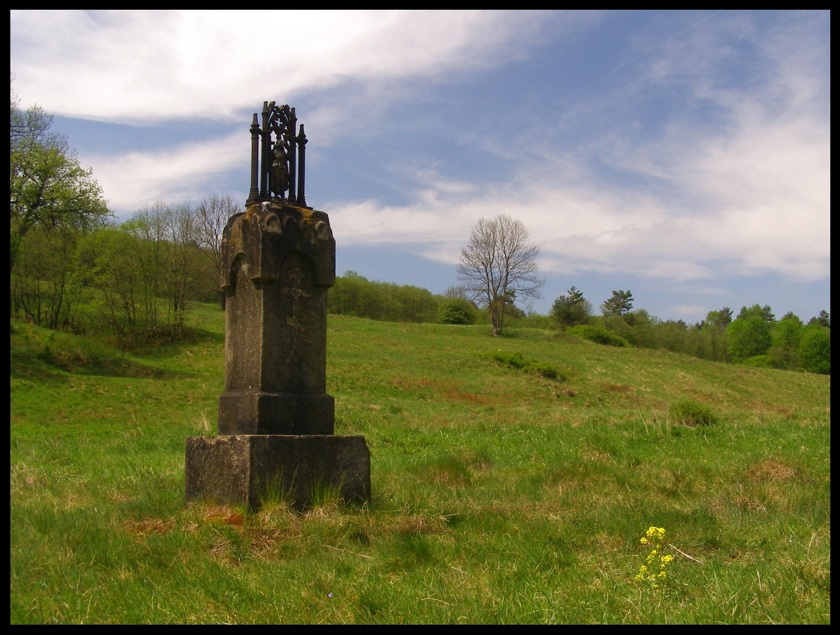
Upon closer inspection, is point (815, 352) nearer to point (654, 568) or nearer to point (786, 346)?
point (786, 346)

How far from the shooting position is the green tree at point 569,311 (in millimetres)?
76562

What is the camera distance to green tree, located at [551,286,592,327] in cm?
7656

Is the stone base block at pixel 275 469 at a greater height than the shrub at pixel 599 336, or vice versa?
the shrub at pixel 599 336

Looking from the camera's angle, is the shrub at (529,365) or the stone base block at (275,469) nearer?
the stone base block at (275,469)

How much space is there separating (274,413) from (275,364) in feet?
1.66

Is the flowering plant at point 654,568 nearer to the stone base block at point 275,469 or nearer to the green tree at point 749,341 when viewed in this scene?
the stone base block at point 275,469

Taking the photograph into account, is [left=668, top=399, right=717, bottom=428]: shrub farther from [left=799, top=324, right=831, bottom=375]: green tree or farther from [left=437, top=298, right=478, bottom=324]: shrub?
[left=799, top=324, right=831, bottom=375]: green tree

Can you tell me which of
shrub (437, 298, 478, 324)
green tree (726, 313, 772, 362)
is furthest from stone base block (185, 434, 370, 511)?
green tree (726, 313, 772, 362)

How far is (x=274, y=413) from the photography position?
7.48m

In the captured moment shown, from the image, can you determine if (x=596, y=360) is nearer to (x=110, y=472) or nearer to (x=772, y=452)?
(x=772, y=452)

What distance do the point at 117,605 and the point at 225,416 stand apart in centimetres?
343

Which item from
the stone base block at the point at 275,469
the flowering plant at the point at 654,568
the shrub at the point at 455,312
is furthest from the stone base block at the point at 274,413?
the shrub at the point at 455,312

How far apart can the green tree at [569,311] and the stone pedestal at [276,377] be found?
70.2 metres
